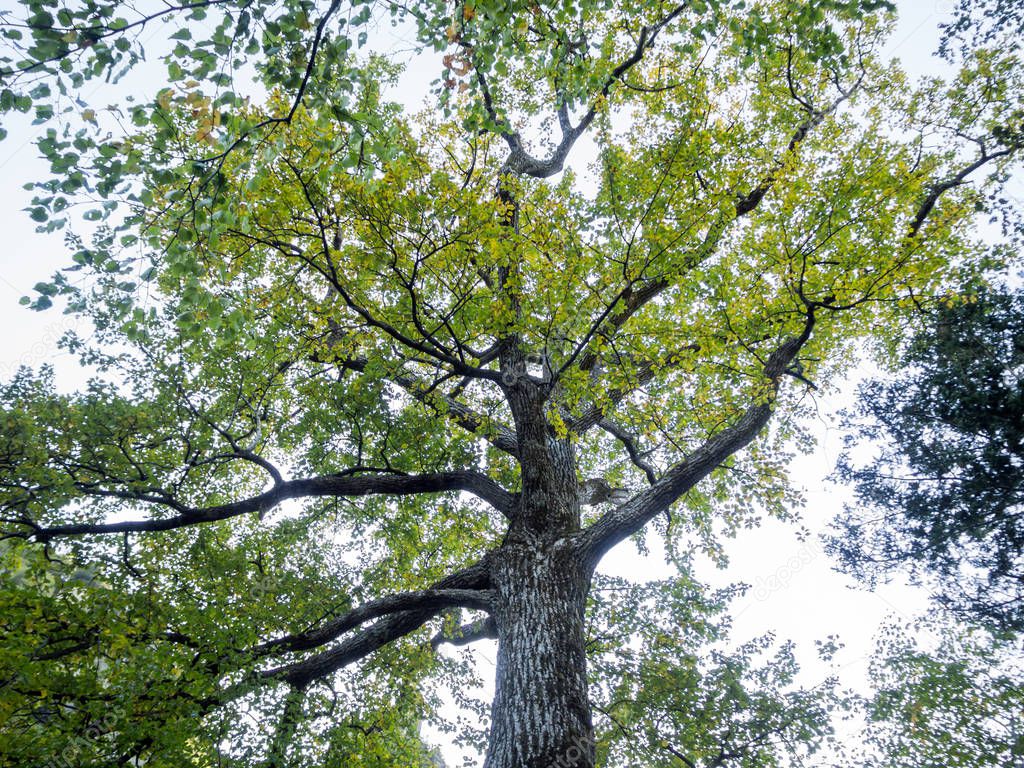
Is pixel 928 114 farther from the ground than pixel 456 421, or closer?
farther from the ground

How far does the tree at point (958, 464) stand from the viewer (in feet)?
29.5

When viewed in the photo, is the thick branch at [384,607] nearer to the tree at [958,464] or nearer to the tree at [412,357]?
the tree at [412,357]

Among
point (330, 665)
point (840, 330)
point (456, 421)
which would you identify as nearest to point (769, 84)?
point (840, 330)

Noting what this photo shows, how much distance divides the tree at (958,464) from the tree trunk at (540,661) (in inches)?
318

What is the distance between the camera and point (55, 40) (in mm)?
2441

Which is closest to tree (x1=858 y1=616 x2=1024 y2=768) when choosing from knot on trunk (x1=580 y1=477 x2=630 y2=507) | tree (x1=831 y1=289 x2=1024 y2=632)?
tree (x1=831 y1=289 x2=1024 y2=632)

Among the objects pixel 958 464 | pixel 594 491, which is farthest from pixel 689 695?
pixel 958 464

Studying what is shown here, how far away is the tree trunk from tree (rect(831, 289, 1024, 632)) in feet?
26.5

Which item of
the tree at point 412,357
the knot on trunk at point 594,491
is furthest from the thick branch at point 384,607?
the knot on trunk at point 594,491

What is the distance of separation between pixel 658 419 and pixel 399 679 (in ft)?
19.2

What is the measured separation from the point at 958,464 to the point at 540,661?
927cm

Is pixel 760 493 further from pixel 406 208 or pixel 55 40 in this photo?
pixel 55 40

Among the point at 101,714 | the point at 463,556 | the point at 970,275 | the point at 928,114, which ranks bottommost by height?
the point at 101,714

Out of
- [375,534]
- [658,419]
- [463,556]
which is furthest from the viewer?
[463,556]
